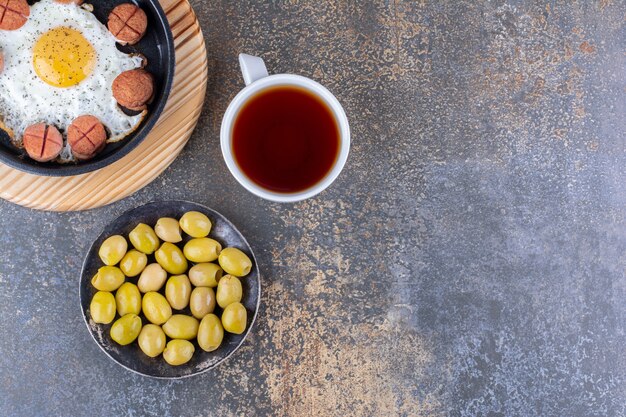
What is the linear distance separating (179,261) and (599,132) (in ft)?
3.03

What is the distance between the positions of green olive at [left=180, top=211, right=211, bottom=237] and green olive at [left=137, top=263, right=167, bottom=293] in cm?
9

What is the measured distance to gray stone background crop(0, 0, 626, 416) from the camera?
1.17 meters

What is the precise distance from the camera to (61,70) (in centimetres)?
105

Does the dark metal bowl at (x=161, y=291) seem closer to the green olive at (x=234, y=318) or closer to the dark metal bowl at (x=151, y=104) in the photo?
the green olive at (x=234, y=318)

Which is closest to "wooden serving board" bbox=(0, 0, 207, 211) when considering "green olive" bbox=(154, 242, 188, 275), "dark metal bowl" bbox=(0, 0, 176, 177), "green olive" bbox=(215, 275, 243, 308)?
"dark metal bowl" bbox=(0, 0, 176, 177)

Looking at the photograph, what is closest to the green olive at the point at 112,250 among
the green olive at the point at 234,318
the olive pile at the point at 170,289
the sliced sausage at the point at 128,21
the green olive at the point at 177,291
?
the olive pile at the point at 170,289

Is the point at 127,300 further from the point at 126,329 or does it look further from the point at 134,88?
the point at 134,88

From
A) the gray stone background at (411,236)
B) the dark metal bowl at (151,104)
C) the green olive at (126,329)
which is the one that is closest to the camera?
the dark metal bowl at (151,104)

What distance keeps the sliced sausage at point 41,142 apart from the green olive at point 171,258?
254mm

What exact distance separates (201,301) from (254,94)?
0.40m

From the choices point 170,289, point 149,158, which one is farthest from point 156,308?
point 149,158

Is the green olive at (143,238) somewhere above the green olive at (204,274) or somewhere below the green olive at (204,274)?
above

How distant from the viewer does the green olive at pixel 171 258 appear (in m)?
1.10

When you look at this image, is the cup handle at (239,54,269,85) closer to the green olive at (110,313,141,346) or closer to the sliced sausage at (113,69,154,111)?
the sliced sausage at (113,69,154,111)
